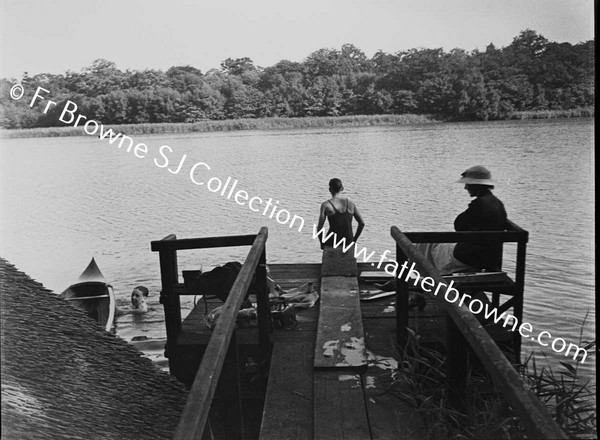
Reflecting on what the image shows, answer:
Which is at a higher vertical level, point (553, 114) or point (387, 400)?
point (553, 114)

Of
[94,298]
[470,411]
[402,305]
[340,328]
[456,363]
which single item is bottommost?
[94,298]

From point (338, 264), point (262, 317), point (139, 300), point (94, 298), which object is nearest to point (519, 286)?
point (262, 317)

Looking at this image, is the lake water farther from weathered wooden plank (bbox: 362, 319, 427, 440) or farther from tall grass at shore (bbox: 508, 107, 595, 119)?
weathered wooden plank (bbox: 362, 319, 427, 440)

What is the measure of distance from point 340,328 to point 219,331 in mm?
2061

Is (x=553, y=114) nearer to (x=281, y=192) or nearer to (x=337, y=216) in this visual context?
(x=281, y=192)

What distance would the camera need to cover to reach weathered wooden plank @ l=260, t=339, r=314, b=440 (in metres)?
3.61

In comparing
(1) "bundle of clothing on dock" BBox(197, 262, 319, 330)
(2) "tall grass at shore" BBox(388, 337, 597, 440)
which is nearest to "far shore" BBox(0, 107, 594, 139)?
(1) "bundle of clothing on dock" BBox(197, 262, 319, 330)

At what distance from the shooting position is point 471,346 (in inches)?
108

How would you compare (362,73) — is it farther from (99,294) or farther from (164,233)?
(99,294)

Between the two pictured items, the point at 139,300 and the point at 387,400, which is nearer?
the point at 387,400

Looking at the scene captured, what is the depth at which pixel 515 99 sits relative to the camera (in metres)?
23.1

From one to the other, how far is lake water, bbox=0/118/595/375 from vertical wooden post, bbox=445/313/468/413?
31.7 ft

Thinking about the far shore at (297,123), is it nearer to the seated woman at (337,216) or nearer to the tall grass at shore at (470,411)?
the seated woman at (337,216)

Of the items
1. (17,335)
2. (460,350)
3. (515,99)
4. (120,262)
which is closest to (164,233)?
(120,262)
